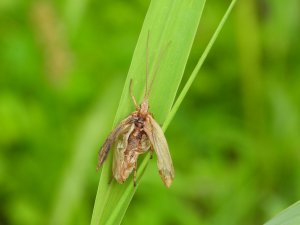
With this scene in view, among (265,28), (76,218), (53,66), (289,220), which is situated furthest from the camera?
(265,28)

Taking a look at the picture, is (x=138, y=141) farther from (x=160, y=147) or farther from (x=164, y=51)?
(x=164, y=51)

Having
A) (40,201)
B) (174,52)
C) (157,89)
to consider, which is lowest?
(40,201)

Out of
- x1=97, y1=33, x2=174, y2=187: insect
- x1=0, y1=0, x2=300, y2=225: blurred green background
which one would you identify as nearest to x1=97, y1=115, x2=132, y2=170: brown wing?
x1=97, y1=33, x2=174, y2=187: insect

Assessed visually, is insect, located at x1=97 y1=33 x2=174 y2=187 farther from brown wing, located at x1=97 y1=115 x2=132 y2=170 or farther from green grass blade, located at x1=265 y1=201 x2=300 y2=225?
green grass blade, located at x1=265 y1=201 x2=300 y2=225

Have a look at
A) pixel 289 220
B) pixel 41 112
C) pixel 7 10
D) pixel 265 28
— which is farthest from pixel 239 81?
pixel 289 220

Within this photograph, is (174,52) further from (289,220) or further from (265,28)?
(265,28)

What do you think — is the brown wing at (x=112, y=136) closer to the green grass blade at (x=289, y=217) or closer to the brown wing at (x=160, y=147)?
the brown wing at (x=160, y=147)

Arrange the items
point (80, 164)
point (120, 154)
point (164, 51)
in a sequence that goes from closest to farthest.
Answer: point (164, 51) → point (120, 154) → point (80, 164)

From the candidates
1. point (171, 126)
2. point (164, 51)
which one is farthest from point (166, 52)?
point (171, 126)
